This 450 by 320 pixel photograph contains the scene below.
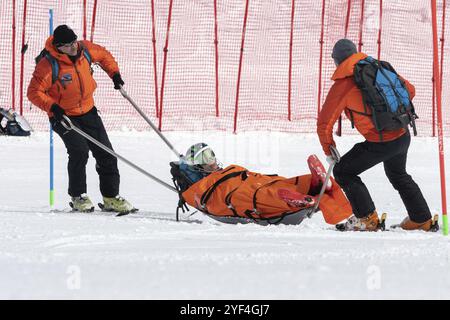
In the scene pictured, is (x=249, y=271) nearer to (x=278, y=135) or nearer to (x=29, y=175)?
(x=29, y=175)

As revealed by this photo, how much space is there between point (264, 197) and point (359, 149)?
79 centimetres

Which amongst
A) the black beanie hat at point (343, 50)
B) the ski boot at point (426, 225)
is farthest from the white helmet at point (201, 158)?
the ski boot at point (426, 225)

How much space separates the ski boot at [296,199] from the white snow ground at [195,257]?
172 mm

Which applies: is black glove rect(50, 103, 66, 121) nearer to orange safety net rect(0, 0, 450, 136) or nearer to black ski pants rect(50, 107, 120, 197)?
black ski pants rect(50, 107, 120, 197)

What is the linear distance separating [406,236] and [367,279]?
1.80 meters

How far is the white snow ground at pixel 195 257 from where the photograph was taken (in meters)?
4.16

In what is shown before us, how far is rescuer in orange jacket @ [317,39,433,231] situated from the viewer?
638 centimetres

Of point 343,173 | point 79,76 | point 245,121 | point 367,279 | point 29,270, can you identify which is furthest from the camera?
point 245,121

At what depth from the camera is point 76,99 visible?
798 centimetres

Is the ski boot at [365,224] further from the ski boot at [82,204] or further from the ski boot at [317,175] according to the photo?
the ski boot at [82,204]

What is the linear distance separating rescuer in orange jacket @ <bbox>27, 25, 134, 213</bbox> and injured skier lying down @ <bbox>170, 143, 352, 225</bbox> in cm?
116

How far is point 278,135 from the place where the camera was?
574 inches

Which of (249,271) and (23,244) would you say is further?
(23,244)

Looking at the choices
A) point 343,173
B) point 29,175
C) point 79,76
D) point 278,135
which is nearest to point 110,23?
point 278,135
